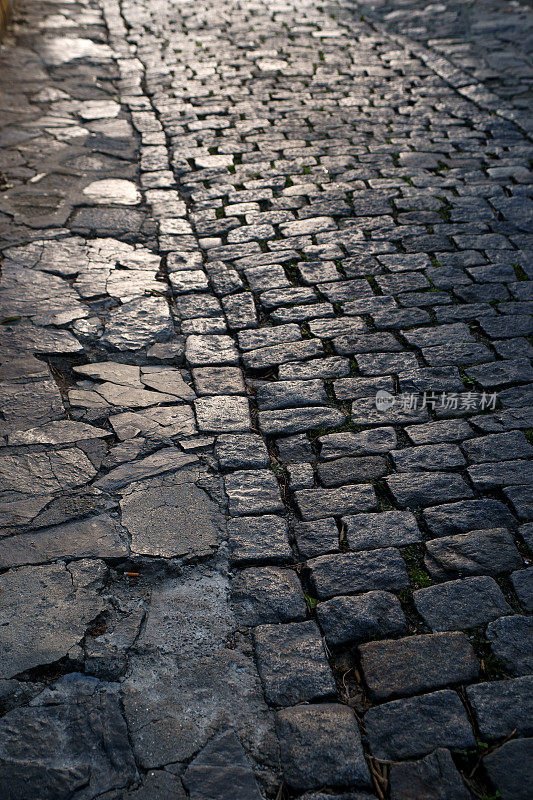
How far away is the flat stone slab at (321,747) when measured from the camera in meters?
2.08

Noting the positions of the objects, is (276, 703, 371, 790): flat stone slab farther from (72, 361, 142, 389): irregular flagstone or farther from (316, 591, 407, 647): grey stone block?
(72, 361, 142, 389): irregular flagstone

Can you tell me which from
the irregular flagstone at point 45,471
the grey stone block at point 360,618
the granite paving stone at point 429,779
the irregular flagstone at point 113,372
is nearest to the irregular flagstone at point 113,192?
the irregular flagstone at point 113,372

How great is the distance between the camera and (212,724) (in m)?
2.22

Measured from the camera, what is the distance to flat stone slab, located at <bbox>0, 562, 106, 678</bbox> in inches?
93.9

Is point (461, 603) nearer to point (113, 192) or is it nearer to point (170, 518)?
point (170, 518)

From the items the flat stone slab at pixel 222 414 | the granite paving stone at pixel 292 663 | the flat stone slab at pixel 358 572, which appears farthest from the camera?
the flat stone slab at pixel 222 414

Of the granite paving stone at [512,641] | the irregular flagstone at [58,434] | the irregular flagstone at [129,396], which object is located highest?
the granite paving stone at [512,641]

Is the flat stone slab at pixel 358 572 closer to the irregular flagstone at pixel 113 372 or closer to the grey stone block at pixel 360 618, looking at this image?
the grey stone block at pixel 360 618

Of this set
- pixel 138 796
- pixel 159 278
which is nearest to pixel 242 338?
pixel 159 278

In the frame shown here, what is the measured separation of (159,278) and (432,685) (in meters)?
3.16

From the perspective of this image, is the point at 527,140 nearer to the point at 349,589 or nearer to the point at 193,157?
the point at 193,157

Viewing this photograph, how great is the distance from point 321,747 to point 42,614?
1065 mm

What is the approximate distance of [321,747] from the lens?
215cm

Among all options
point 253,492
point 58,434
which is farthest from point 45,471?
point 253,492
